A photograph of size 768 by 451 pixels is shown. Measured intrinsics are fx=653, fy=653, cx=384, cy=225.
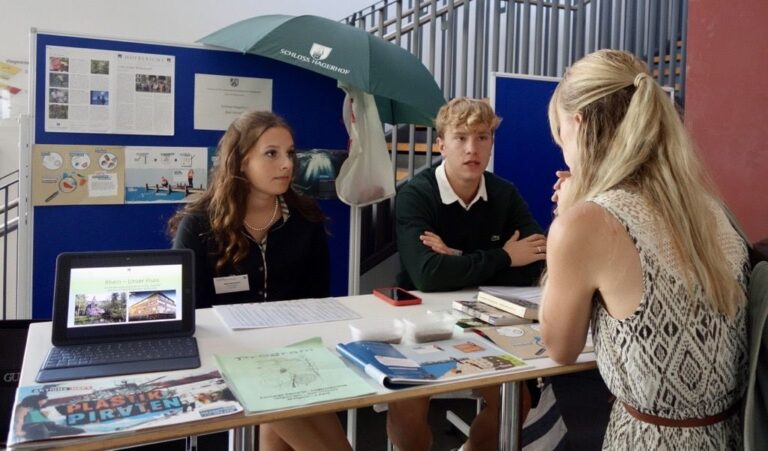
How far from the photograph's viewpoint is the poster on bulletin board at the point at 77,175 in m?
2.41

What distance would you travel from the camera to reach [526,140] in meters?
3.28

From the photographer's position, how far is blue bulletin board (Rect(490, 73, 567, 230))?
10.5ft

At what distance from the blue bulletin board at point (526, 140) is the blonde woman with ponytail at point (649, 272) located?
1885 millimetres

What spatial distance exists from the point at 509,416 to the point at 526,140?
184 centimetres

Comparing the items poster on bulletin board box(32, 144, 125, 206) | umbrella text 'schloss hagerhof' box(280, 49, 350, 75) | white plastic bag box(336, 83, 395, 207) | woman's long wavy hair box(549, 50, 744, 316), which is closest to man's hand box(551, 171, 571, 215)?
woman's long wavy hair box(549, 50, 744, 316)

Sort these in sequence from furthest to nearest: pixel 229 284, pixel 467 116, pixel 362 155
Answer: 1. pixel 362 155
2. pixel 467 116
3. pixel 229 284

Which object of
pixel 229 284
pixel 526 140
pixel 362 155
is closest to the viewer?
pixel 229 284

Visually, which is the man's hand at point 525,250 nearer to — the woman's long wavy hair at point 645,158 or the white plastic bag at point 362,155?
the white plastic bag at point 362,155

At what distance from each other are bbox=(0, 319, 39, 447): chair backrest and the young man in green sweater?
3.91 feet

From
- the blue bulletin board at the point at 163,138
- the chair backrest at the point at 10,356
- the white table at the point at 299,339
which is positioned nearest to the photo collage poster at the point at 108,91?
the blue bulletin board at the point at 163,138

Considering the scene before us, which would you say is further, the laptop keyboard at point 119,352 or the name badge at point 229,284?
the name badge at point 229,284

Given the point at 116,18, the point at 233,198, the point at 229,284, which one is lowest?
the point at 229,284

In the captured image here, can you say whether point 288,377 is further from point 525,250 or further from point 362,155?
point 362,155

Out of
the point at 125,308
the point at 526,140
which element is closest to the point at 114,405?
the point at 125,308
